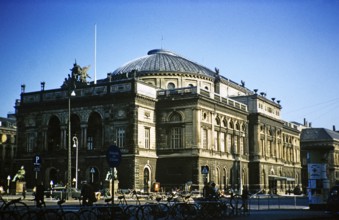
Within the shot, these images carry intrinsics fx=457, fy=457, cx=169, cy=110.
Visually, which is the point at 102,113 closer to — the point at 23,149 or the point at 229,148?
the point at 23,149

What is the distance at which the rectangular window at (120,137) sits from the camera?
58.0 metres

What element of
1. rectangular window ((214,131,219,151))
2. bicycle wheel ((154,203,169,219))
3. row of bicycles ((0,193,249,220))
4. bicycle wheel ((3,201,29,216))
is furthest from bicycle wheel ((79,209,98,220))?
rectangular window ((214,131,219,151))

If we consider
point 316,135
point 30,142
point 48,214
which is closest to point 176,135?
point 30,142

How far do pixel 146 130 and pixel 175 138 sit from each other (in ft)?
13.2

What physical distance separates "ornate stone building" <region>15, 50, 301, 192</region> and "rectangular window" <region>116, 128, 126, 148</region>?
128mm

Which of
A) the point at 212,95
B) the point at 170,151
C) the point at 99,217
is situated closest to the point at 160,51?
the point at 212,95

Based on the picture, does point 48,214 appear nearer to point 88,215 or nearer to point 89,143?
point 88,215

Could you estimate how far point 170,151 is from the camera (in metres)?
60.5

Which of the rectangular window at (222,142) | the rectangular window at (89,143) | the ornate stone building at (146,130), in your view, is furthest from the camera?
the rectangular window at (222,142)

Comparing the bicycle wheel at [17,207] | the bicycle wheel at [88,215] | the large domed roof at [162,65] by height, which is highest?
the large domed roof at [162,65]

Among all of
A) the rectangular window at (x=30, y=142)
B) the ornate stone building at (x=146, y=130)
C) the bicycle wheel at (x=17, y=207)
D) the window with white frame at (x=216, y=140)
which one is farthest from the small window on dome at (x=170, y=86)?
the bicycle wheel at (x=17, y=207)

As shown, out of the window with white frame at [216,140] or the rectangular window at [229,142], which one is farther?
the rectangular window at [229,142]

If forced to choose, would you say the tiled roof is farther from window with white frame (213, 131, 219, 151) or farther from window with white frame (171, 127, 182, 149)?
window with white frame (171, 127, 182, 149)

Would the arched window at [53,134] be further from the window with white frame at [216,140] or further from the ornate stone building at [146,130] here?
the window with white frame at [216,140]
